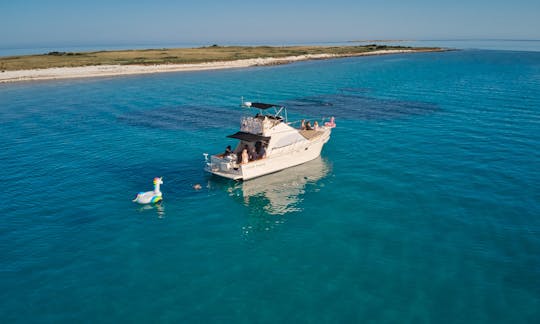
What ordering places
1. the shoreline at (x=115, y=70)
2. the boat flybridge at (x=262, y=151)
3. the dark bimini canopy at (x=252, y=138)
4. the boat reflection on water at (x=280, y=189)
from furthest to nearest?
the shoreline at (x=115, y=70) → the dark bimini canopy at (x=252, y=138) → the boat flybridge at (x=262, y=151) → the boat reflection on water at (x=280, y=189)

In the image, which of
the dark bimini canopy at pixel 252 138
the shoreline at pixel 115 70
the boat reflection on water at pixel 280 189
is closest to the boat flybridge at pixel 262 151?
the dark bimini canopy at pixel 252 138

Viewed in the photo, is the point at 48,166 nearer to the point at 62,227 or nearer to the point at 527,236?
the point at 62,227

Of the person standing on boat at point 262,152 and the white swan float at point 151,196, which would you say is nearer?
the white swan float at point 151,196

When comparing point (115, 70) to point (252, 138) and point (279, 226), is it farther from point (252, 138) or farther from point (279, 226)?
point (279, 226)

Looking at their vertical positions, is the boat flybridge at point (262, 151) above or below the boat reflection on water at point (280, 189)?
above

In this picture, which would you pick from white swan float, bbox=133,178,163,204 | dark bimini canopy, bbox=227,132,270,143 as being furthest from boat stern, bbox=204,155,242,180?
white swan float, bbox=133,178,163,204

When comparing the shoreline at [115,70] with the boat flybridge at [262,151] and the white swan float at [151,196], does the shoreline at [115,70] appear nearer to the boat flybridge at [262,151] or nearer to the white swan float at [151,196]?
the boat flybridge at [262,151]

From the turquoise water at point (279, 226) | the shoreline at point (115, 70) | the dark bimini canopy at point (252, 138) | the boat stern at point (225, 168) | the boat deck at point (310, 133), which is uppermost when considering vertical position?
the shoreline at point (115, 70)

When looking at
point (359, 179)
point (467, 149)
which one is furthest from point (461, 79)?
point (359, 179)
